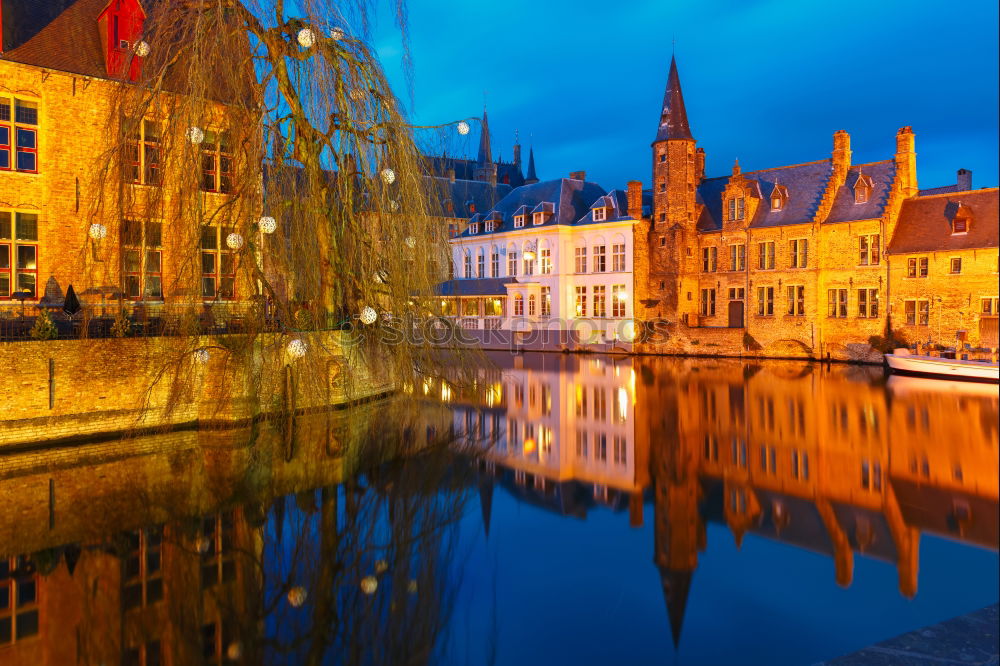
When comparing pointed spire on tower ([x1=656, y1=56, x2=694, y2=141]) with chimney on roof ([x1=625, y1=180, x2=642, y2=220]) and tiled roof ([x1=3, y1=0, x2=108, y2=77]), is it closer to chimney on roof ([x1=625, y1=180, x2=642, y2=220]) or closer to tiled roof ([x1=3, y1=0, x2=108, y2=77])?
chimney on roof ([x1=625, y1=180, x2=642, y2=220])

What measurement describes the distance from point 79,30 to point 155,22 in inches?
283

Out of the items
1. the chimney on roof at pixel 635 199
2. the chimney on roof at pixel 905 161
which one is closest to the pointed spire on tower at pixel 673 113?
the chimney on roof at pixel 635 199

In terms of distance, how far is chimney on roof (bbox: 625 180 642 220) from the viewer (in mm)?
33500

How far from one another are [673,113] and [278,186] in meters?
25.2

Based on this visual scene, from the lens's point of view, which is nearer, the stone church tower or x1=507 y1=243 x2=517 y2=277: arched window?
the stone church tower

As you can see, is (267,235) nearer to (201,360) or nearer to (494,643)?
(201,360)

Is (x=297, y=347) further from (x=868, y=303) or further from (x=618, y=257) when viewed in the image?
(x=618, y=257)

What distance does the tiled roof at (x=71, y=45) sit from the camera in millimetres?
14609

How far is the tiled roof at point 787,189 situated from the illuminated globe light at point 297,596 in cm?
2833

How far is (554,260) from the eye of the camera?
36.5 metres

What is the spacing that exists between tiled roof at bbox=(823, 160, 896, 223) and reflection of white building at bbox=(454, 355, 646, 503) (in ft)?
40.4

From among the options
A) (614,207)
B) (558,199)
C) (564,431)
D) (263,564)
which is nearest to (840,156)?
(614,207)

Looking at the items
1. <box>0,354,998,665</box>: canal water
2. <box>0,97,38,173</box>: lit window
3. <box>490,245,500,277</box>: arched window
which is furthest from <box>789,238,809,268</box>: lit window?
<box>0,97,38,173</box>: lit window

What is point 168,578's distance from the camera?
6.60m
